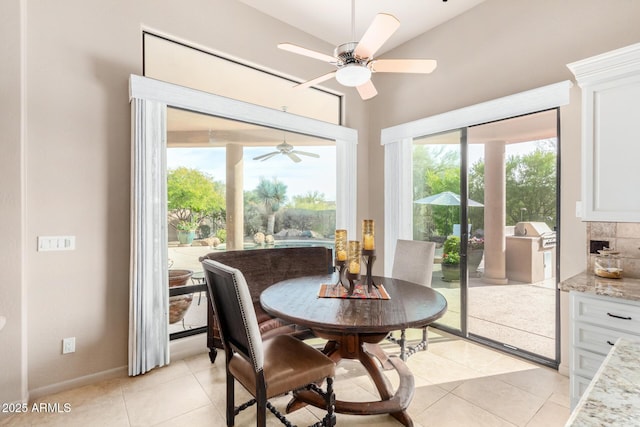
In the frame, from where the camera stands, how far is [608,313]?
1855 mm

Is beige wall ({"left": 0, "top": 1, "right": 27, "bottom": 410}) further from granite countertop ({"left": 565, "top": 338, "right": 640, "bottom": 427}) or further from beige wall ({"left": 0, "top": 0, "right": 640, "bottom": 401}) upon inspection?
granite countertop ({"left": 565, "top": 338, "right": 640, "bottom": 427})

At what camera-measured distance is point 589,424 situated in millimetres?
533

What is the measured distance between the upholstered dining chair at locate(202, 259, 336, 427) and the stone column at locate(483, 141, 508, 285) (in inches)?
90.6

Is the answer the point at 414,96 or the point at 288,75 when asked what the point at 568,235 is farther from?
the point at 288,75

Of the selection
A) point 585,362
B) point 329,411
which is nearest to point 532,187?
point 585,362

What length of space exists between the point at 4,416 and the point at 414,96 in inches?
179

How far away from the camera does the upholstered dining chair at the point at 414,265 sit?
9.43 ft

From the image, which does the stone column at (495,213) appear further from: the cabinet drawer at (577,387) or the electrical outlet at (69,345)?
the electrical outlet at (69,345)

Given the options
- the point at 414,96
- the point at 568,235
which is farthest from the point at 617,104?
the point at 414,96

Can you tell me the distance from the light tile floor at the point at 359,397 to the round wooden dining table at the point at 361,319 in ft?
0.38

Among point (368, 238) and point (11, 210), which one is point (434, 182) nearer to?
Answer: point (368, 238)

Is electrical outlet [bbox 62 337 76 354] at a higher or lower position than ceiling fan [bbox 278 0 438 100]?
lower

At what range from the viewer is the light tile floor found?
2049 millimetres

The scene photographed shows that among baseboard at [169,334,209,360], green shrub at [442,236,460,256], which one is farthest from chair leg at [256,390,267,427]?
green shrub at [442,236,460,256]
